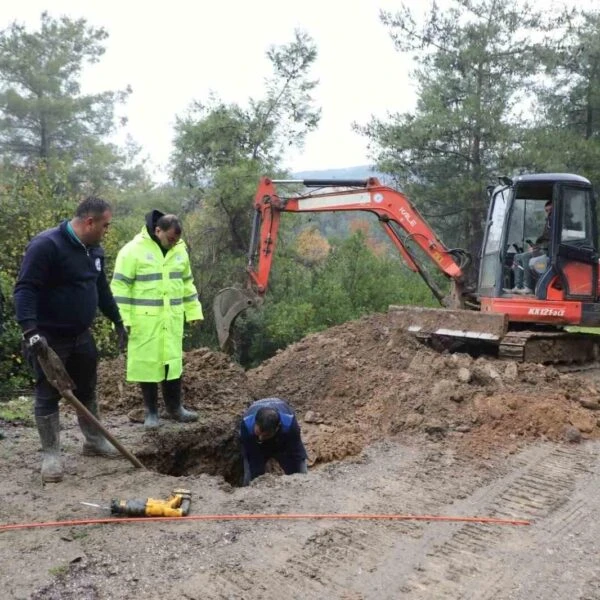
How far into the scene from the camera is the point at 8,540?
360cm

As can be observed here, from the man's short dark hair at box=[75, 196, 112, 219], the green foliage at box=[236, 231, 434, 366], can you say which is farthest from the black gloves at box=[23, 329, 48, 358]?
the green foliage at box=[236, 231, 434, 366]

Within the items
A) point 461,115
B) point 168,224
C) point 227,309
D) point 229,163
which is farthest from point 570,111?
point 168,224

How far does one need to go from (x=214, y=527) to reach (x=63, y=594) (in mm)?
937

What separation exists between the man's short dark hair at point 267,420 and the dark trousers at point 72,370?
1.26 metres

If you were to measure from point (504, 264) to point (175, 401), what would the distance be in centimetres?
521

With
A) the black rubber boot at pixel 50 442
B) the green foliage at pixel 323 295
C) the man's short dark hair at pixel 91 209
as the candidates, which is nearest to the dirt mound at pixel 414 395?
the black rubber boot at pixel 50 442

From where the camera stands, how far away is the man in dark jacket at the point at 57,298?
4.29 metres

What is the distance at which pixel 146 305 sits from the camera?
5.38 meters

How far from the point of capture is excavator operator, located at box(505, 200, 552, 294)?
28.8ft

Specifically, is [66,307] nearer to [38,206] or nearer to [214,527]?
[214,527]

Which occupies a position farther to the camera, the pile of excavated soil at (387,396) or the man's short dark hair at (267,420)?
the pile of excavated soil at (387,396)

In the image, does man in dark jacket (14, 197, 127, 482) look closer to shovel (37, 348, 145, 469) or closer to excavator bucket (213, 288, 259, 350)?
shovel (37, 348, 145, 469)

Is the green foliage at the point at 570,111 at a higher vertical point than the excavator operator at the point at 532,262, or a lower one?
higher

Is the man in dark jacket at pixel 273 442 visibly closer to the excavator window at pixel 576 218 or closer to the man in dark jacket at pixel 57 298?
the man in dark jacket at pixel 57 298
